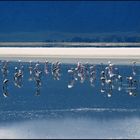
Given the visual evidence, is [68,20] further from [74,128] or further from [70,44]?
[74,128]

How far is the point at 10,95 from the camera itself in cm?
362

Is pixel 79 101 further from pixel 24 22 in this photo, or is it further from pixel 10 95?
pixel 24 22

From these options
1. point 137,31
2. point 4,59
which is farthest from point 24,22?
point 137,31

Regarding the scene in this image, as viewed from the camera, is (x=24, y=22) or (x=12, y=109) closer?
(x=12, y=109)

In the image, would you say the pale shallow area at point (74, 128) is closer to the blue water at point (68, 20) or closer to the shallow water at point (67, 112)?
the shallow water at point (67, 112)

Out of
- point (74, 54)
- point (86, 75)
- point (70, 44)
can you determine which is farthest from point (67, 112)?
point (70, 44)

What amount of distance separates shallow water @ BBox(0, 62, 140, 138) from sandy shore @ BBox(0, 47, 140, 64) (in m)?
1.30

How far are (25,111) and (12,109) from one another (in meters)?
0.12

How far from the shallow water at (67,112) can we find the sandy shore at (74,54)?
1303 mm

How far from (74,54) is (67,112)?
9.06 ft

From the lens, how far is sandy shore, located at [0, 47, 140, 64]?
17.7 ft

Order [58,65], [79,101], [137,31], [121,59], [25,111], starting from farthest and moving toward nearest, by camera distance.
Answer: [137,31] → [121,59] → [58,65] → [79,101] → [25,111]

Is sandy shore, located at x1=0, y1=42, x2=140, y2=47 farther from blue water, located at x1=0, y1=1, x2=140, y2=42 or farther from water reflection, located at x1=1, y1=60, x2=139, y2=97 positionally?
water reflection, located at x1=1, y1=60, x2=139, y2=97

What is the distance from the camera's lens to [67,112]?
3121mm
